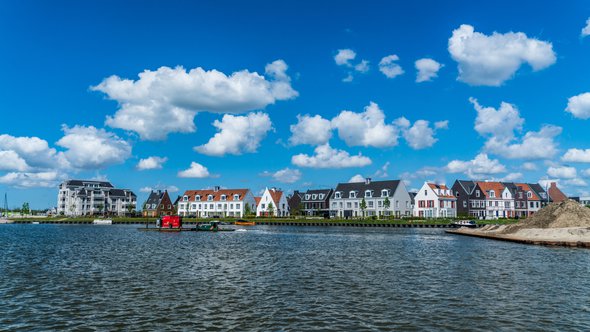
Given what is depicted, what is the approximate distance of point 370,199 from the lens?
142 meters

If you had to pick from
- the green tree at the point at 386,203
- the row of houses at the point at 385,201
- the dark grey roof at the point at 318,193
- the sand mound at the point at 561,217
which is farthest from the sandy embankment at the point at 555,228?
the dark grey roof at the point at 318,193

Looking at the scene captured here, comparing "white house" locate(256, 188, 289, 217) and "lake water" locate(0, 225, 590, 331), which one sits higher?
"white house" locate(256, 188, 289, 217)

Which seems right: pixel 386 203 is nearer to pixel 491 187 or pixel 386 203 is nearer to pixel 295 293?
pixel 491 187

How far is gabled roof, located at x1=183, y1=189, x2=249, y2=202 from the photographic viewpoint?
168 metres

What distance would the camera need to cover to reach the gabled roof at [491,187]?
454 feet

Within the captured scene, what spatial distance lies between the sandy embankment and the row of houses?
57.9 m

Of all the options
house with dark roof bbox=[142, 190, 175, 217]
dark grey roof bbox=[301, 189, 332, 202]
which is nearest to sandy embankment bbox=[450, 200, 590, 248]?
dark grey roof bbox=[301, 189, 332, 202]

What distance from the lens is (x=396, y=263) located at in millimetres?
37438

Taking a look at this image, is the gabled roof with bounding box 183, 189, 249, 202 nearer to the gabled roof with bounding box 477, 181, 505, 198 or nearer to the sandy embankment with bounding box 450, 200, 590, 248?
the gabled roof with bounding box 477, 181, 505, 198

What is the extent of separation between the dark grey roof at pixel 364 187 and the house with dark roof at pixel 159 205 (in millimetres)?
73919

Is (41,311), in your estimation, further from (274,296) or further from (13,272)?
(13,272)

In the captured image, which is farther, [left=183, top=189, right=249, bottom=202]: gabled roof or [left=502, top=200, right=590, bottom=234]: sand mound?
[left=183, top=189, right=249, bottom=202]: gabled roof

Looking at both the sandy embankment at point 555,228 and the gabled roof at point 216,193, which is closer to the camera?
the sandy embankment at point 555,228

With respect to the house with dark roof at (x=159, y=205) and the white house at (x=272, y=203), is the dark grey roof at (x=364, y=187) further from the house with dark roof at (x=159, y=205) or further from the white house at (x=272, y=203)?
the house with dark roof at (x=159, y=205)
